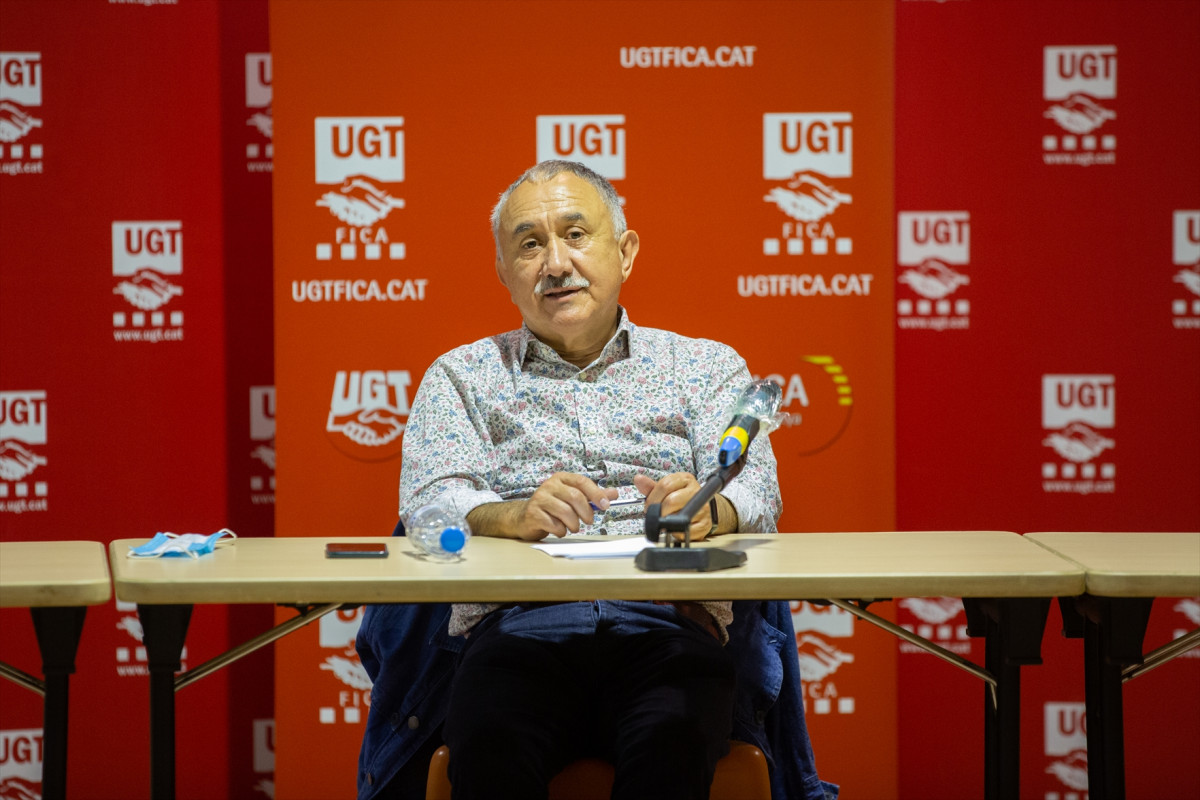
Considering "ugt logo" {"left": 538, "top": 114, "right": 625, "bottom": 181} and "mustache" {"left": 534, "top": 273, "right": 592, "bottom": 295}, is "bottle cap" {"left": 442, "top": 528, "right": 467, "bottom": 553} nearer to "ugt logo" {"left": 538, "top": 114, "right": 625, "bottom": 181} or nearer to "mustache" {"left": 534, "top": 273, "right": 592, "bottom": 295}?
"mustache" {"left": 534, "top": 273, "right": 592, "bottom": 295}

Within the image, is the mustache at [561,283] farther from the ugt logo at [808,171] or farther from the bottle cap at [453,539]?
the bottle cap at [453,539]

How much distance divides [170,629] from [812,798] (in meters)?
1.30

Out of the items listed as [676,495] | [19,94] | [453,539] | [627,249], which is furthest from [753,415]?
[19,94]

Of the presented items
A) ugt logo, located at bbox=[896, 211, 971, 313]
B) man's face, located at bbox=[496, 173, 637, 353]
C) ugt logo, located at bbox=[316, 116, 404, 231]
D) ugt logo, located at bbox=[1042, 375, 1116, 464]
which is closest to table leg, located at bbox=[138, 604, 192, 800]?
man's face, located at bbox=[496, 173, 637, 353]

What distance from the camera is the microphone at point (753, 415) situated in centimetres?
197

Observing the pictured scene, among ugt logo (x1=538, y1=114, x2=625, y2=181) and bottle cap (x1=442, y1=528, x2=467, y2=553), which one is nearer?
bottle cap (x1=442, y1=528, x2=467, y2=553)

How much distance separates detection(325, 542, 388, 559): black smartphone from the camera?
79.4 inches

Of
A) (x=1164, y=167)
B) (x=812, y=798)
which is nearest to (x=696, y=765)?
(x=812, y=798)

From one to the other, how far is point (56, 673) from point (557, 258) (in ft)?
4.44

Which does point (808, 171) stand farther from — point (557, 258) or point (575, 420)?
point (575, 420)

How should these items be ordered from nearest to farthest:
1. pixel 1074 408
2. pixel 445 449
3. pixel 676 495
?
pixel 676 495 < pixel 445 449 < pixel 1074 408

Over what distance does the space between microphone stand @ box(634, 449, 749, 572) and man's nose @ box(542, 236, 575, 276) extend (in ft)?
2.81

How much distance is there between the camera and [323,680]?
3.28 m

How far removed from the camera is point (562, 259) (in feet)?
8.71
